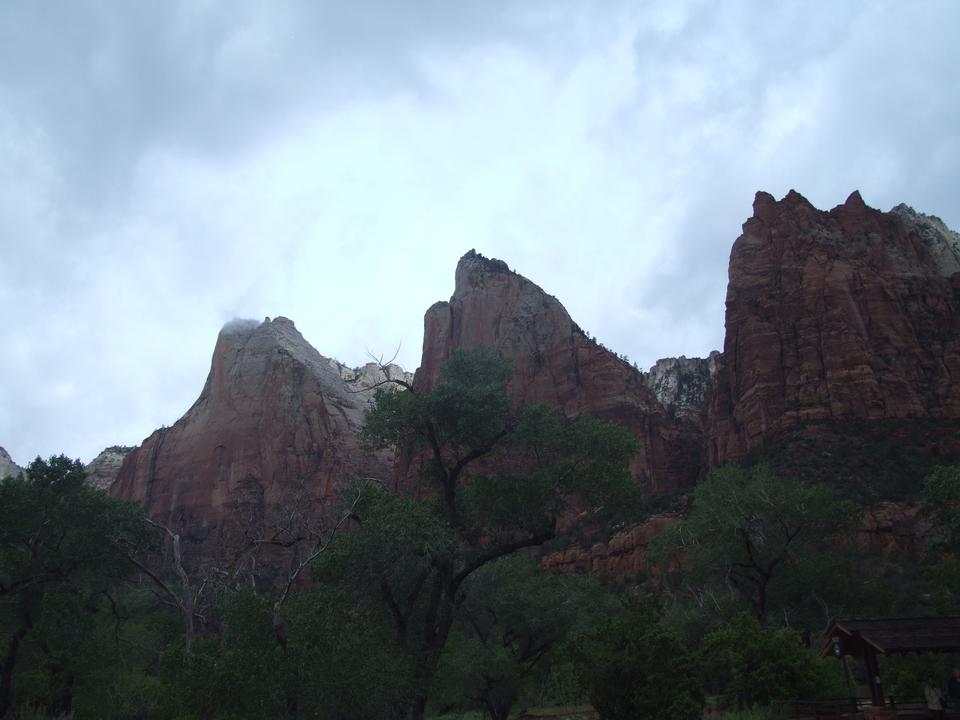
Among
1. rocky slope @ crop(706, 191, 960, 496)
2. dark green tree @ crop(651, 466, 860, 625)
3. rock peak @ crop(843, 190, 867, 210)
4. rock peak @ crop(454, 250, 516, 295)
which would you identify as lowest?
dark green tree @ crop(651, 466, 860, 625)

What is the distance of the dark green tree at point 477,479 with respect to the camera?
2061cm

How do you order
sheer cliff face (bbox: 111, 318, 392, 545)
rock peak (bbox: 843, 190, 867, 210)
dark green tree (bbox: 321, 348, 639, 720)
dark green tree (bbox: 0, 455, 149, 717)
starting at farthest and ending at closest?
sheer cliff face (bbox: 111, 318, 392, 545), rock peak (bbox: 843, 190, 867, 210), dark green tree (bbox: 0, 455, 149, 717), dark green tree (bbox: 321, 348, 639, 720)

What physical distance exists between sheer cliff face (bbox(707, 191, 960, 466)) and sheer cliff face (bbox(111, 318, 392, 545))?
39.0m

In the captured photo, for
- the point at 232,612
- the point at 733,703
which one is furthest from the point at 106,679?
the point at 733,703

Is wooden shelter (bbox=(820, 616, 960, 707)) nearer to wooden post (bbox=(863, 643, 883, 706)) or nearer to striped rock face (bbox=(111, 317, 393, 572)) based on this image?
wooden post (bbox=(863, 643, 883, 706))

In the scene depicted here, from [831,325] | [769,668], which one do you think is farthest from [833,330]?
[769,668]

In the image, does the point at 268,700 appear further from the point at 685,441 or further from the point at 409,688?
the point at 685,441

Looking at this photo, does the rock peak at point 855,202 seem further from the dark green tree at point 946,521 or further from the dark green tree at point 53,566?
the dark green tree at point 53,566

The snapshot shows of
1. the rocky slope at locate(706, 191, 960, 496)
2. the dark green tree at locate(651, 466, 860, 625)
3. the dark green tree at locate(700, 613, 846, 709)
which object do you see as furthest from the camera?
the rocky slope at locate(706, 191, 960, 496)

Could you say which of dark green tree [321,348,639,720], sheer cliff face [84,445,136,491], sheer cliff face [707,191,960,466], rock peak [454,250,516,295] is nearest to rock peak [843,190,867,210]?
sheer cliff face [707,191,960,466]

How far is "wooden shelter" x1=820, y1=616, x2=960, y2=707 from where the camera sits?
1723 centimetres

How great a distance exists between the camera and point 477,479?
22062 millimetres

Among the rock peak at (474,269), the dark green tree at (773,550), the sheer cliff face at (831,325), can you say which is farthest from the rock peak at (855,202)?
the dark green tree at (773,550)

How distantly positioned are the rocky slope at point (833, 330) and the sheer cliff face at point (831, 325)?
9cm
